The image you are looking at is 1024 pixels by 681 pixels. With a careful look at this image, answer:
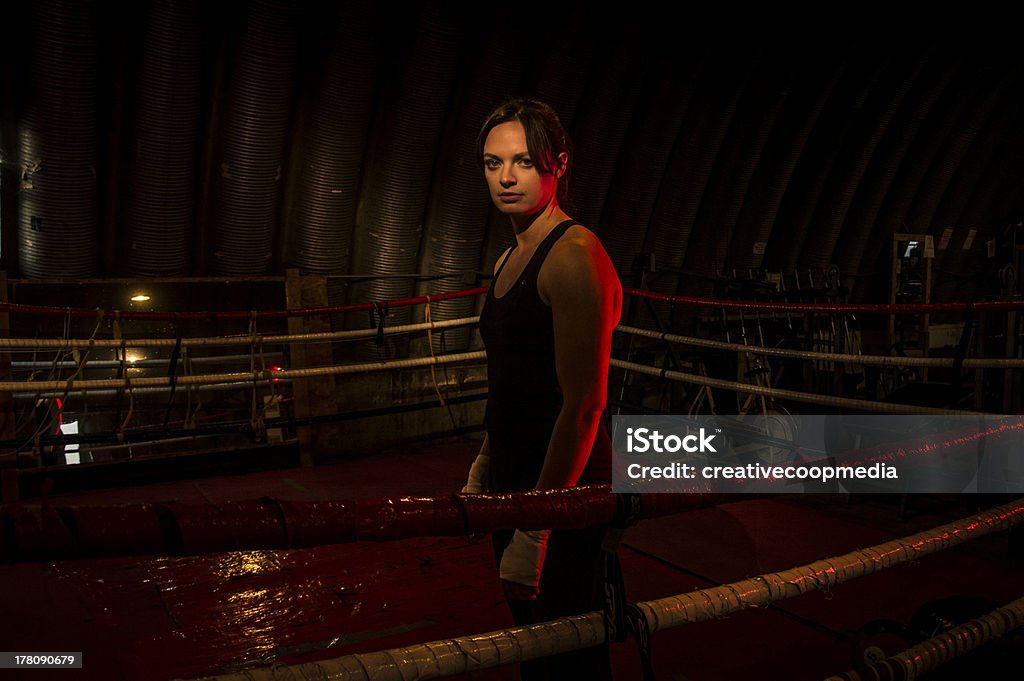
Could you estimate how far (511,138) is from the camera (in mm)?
1581

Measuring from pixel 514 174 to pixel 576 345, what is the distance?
0.45 m

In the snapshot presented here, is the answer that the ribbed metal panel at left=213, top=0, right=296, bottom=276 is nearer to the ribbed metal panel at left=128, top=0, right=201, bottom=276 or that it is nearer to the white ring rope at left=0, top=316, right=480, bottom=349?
the ribbed metal panel at left=128, top=0, right=201, bottom=276

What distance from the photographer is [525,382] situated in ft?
5.01

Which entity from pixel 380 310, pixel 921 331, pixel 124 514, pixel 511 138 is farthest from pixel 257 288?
pixel 921 331

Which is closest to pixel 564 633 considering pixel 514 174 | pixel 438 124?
pixel 514 174

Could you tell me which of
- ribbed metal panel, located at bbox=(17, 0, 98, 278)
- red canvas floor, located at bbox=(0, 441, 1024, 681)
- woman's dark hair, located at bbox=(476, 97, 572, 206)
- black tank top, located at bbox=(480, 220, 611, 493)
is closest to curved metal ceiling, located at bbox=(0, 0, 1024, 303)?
ribbed metal panel, located at bbox=(17, 0, 98, 278)

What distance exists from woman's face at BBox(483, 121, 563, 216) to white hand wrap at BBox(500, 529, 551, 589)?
0.75m

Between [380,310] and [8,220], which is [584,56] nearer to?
[380,310]

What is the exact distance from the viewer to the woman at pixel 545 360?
4.65 feet

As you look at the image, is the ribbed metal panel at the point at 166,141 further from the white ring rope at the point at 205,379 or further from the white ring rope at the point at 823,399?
the white ring rope at the point at 823,399

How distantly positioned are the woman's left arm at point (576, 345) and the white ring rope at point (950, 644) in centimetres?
64

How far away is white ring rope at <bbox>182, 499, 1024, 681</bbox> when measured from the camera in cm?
96
